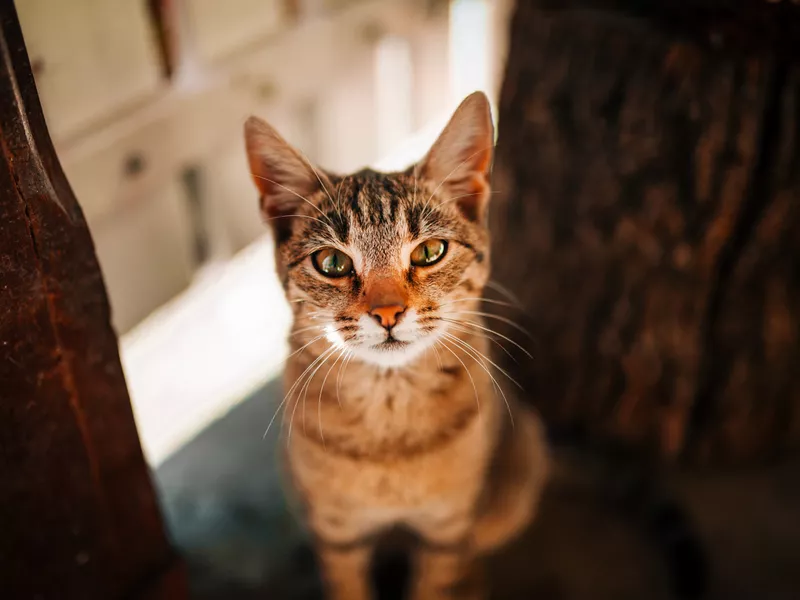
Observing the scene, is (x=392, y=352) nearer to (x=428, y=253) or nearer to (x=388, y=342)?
(x=388, y=342)

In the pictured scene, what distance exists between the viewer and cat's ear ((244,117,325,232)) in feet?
3.02

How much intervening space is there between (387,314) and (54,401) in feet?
1.59

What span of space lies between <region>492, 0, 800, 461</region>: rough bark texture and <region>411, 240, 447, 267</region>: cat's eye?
1.78 ft

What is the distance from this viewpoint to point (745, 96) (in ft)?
3.94

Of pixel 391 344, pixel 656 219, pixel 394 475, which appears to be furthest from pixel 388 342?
pixel 656 219

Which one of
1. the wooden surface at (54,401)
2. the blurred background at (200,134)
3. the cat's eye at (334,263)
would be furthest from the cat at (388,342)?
the blurred background at (200,134)

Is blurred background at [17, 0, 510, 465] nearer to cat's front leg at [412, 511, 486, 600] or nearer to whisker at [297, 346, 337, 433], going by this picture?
whisker at [297, 346, 337, 433]

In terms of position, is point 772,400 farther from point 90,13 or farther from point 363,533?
point 90,13

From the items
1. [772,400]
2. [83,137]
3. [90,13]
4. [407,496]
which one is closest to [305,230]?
[407,496]

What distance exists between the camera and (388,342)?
3.14 ft

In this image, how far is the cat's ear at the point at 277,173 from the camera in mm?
920

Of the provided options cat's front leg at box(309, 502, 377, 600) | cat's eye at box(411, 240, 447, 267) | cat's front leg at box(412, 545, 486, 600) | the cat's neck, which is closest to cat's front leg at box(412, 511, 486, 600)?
cat's front leg at box(412, 545, 486, 600)

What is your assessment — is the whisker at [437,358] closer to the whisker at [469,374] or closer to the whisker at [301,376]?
the whisker at [469,374]

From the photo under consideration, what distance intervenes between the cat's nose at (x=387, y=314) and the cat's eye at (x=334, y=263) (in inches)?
3.4
